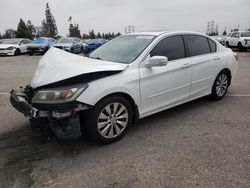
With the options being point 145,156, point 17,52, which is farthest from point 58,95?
point 17,52

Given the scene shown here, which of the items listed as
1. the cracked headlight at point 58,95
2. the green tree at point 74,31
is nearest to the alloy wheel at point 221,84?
the cracked headlight at point 58,95

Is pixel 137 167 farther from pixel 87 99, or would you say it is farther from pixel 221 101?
pixel 221 101

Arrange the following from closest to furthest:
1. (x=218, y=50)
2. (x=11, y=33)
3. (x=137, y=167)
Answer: (x=137, y=167) < (x=218, y=50) < (x=11, y=33)

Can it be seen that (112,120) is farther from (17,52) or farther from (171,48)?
(17,52)

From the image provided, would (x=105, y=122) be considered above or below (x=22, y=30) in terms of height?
below

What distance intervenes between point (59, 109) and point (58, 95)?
180 millimetres

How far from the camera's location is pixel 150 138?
165 inches

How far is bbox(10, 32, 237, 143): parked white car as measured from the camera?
3.56 m

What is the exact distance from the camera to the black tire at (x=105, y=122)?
3.71 meters

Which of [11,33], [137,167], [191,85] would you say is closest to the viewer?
[137,167]

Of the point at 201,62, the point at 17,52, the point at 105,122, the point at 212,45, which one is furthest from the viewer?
the point at 17,52

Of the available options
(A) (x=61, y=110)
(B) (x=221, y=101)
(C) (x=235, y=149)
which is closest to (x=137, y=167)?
(A) (x=61, y=110)

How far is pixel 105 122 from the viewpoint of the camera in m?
3.87

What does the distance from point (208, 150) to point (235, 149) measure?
14.5 inches
